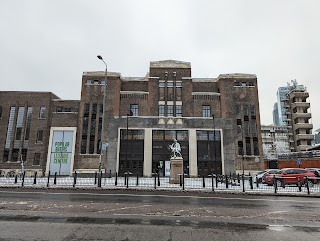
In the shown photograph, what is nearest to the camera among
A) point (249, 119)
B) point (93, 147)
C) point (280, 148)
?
point (93, 147)

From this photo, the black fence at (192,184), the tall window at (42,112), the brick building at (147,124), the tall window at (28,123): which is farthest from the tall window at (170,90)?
the tall window at (28,123)

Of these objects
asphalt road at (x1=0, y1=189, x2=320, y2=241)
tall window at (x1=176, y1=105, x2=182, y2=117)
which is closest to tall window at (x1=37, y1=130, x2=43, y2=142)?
tall window at (x1=176, y1=105, x2=182, y2=117)

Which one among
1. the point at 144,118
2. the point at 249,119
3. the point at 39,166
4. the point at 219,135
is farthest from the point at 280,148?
the point at 39,166

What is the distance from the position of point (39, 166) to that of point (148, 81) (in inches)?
1032

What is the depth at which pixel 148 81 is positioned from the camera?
48.4 meters

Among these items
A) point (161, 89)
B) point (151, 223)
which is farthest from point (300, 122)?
point (151, 223)

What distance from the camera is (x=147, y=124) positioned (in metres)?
41.4

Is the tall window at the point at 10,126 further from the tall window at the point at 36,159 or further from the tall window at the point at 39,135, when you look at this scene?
the tall window at the point at 36,159

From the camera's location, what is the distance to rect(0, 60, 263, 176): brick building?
40219 millimetres

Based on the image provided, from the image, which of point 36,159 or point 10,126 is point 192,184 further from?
point 10,126

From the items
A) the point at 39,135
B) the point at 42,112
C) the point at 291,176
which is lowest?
the point at 291,176

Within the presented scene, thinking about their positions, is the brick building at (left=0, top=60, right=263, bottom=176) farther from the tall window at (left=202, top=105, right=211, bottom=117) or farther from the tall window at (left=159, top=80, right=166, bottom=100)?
the tall window at (left=202, top=105, right=211, bottom=117)

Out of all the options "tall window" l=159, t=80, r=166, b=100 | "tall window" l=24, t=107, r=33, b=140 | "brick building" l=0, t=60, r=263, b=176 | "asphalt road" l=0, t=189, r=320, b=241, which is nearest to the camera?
"asphalt road" l=0, t=189, r=320, b=241

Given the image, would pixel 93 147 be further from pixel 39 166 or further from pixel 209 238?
pixel 209 238
